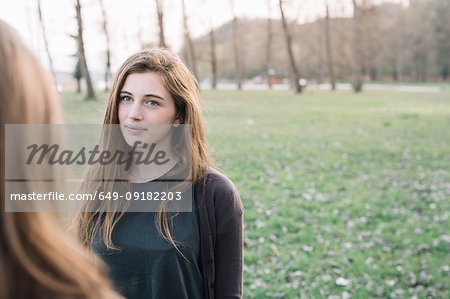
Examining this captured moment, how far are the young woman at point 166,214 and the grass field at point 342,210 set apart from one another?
1.67 feet

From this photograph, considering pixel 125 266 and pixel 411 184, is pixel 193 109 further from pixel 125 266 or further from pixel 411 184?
pixel 411 184

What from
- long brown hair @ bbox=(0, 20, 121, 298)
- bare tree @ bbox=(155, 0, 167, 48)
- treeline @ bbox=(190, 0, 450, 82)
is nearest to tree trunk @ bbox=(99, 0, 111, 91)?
bare tree @ bbox=(155, 0, 167, 48)

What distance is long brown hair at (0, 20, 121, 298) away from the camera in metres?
0.88

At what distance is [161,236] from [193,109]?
678mm

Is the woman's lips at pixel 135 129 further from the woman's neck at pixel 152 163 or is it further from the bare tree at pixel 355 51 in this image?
the bare tree at pixel 355 51

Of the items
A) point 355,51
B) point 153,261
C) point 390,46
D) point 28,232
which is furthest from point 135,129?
point 390,46

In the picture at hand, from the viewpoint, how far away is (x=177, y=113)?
2248 mm

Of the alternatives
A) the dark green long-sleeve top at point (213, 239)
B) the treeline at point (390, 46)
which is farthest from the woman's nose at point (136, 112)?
the treeline at point (390, 46)

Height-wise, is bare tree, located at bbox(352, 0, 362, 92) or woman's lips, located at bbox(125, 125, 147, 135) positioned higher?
Answer: bare tree, located at bbox(352, 0, 362, 92)

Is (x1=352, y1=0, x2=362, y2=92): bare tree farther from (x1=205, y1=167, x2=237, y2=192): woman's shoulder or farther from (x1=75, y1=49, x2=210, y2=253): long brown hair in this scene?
(x1=205, y1=167, x2=237, y2=192): woman's shoulder

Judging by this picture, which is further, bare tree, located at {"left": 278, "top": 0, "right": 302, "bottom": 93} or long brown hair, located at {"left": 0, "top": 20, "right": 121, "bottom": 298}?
bare tree, located at {"left": 278, "top": 0, "right": 302, "bottom": 93}

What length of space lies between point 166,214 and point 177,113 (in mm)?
549

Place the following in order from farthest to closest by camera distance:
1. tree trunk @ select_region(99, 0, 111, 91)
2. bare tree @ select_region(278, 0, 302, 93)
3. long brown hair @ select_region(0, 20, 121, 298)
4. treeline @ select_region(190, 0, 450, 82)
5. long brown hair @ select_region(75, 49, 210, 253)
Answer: treeline @ select_region(190, 0, 450, 82)
tree trunk @ select_region(99, 0, 111, 91)
bare tree @ select_region(278, 0, 302, 93)
long brown hair @ select_region(75, 49, 210, 253)
long brown hair @ select_region(0, 20, 121, 298)

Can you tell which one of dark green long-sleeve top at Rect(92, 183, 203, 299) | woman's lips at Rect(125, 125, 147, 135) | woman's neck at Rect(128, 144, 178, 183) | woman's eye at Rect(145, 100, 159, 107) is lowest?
dark green long-sleeve top at Rect(92, 183, 203, 299)
